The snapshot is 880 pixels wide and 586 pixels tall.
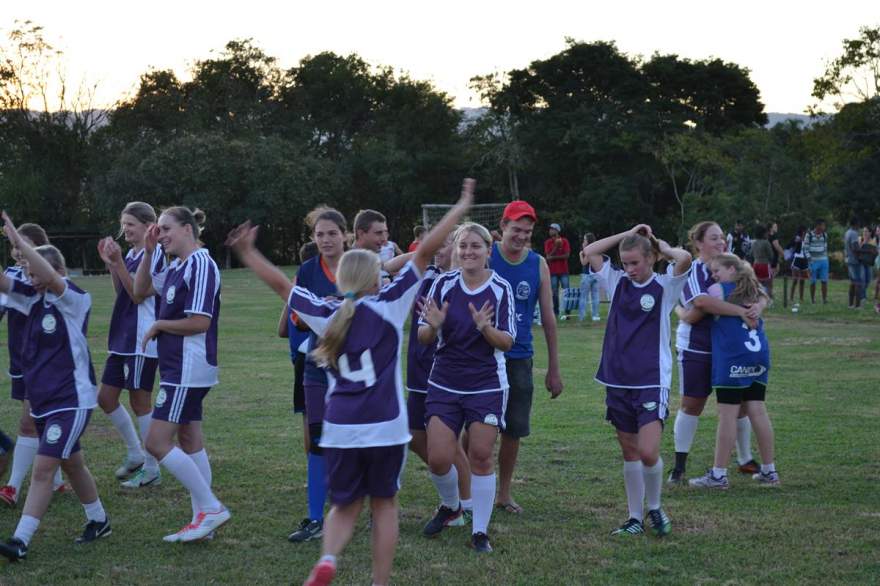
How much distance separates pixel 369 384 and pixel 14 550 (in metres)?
2.52

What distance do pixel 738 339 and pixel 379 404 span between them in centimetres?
373

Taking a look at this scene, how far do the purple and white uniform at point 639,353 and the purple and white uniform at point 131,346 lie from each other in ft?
11.2

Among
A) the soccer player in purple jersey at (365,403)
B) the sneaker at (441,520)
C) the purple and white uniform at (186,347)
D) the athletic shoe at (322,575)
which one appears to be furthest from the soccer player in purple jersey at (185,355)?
the athletic shoe at (322,575)

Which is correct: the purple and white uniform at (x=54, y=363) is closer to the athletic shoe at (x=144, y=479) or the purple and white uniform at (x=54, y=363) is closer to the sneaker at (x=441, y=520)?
the athletic shoe at (x=144, y=479)

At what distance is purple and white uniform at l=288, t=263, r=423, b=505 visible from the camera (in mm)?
4664

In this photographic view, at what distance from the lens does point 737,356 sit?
24.3ft

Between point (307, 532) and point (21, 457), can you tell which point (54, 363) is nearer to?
point (21, 457)

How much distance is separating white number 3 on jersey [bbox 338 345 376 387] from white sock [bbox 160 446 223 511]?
188 cm

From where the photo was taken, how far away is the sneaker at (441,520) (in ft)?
20.6

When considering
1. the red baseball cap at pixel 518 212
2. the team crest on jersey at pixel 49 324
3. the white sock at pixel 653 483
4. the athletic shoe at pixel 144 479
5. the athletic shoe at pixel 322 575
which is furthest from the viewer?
the athletic shoe at pixel 144 479

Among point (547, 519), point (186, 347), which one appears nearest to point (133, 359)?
point (186, 347)

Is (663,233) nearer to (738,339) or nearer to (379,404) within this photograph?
(738,339)

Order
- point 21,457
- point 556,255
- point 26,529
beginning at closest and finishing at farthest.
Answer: point 26,529
point 21,457
point 556,255

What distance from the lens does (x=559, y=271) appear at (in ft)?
72.3
